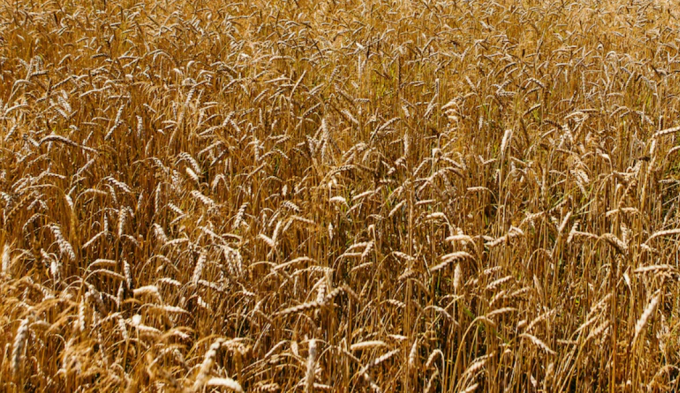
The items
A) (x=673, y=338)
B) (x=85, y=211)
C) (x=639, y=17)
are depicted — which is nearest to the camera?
(x=673, y=338)

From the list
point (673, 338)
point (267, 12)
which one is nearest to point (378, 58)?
point (267, 12)

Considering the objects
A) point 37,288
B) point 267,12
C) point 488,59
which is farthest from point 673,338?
point 267,12

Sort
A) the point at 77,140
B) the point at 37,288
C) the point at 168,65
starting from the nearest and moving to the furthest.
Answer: the point at 37,288 < the point at 77,140 < the point at 168,65

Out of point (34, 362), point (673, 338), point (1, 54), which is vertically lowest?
point (673, 338)

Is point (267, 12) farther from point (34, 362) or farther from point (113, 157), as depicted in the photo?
point (34, 362)

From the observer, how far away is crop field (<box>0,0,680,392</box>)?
1584 millimetres

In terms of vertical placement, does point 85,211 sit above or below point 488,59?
below

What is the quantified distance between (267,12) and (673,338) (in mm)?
4296

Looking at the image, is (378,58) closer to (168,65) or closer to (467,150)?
(168,65)

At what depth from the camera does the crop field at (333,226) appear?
1584mm

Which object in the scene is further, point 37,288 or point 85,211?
point 85,211

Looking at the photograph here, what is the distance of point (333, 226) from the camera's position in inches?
90.4

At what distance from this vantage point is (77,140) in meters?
2.83

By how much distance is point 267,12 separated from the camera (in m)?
5.37
